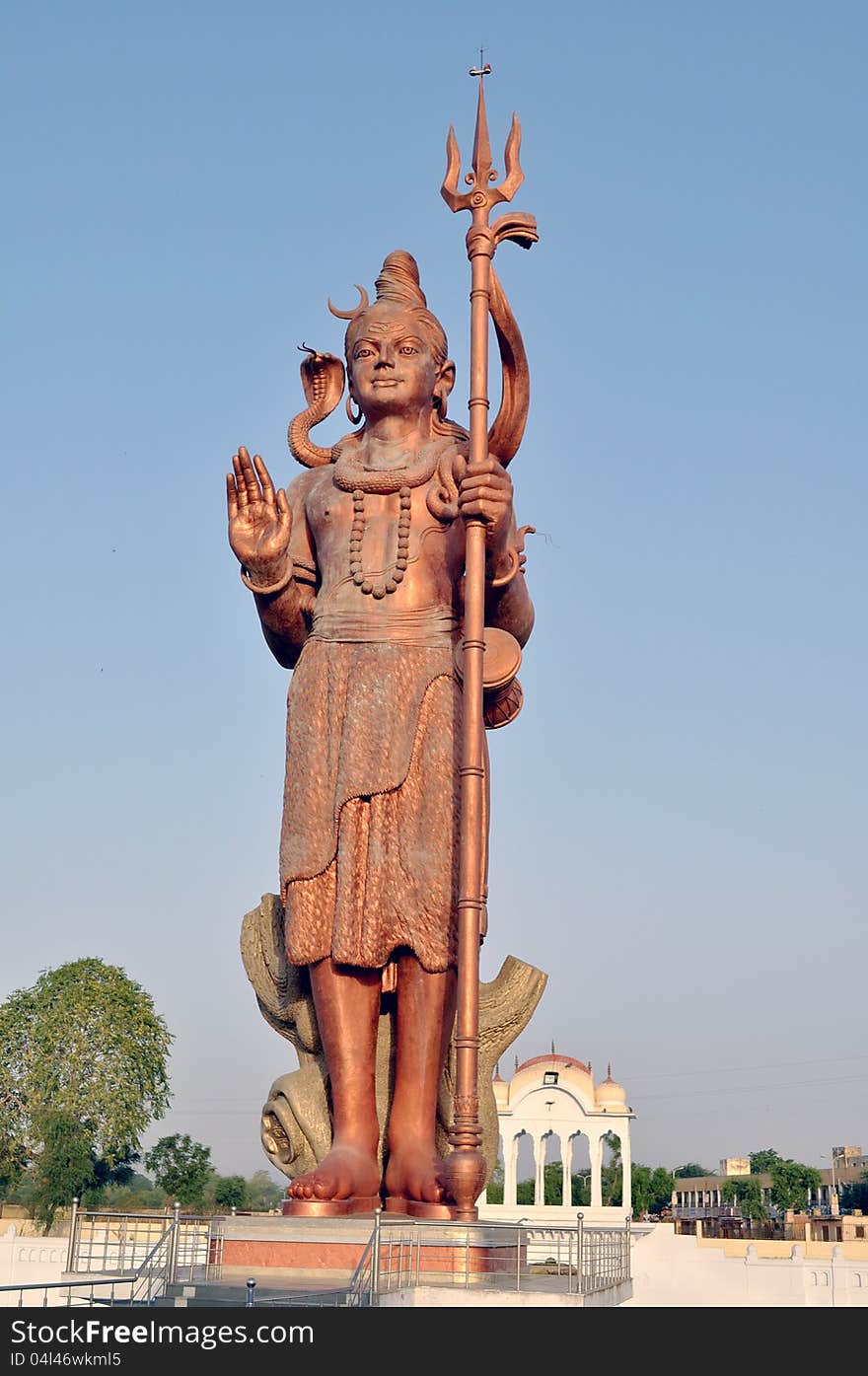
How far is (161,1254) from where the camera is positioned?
5.77 metres

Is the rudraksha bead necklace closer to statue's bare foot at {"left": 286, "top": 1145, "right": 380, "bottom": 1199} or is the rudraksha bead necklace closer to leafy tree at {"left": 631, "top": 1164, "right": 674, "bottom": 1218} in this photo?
statue's bare foot at {"left": 286, "top": 1145, "right": 380, "bottom": 1199}

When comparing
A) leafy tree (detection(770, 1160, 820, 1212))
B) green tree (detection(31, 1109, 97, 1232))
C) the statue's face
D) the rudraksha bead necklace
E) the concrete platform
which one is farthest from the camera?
leafy tree (detection(770, 1160, 820, 1212))

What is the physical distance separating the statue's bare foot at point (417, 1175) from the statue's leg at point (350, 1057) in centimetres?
8

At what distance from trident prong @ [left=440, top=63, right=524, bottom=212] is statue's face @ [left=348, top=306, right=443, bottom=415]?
0.64 m

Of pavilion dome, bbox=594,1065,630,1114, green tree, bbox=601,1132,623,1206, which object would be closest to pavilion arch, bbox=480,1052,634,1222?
pavilion dome, bbox=594,1065,630,1114

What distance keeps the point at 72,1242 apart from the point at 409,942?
1917mm

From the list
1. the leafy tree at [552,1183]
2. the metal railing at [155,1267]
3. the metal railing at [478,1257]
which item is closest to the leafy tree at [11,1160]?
the metal railing at [155,1267]

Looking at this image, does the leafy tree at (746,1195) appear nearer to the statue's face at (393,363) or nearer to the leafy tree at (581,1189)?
the leafy tree at (581,1189)

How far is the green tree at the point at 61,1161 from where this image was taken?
21.2 meters

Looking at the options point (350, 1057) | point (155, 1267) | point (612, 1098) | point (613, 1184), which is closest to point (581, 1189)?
point (613, 1184)

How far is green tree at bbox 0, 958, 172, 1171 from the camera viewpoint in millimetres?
21453

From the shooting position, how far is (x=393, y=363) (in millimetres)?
7449

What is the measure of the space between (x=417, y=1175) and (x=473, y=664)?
7.50 ft
